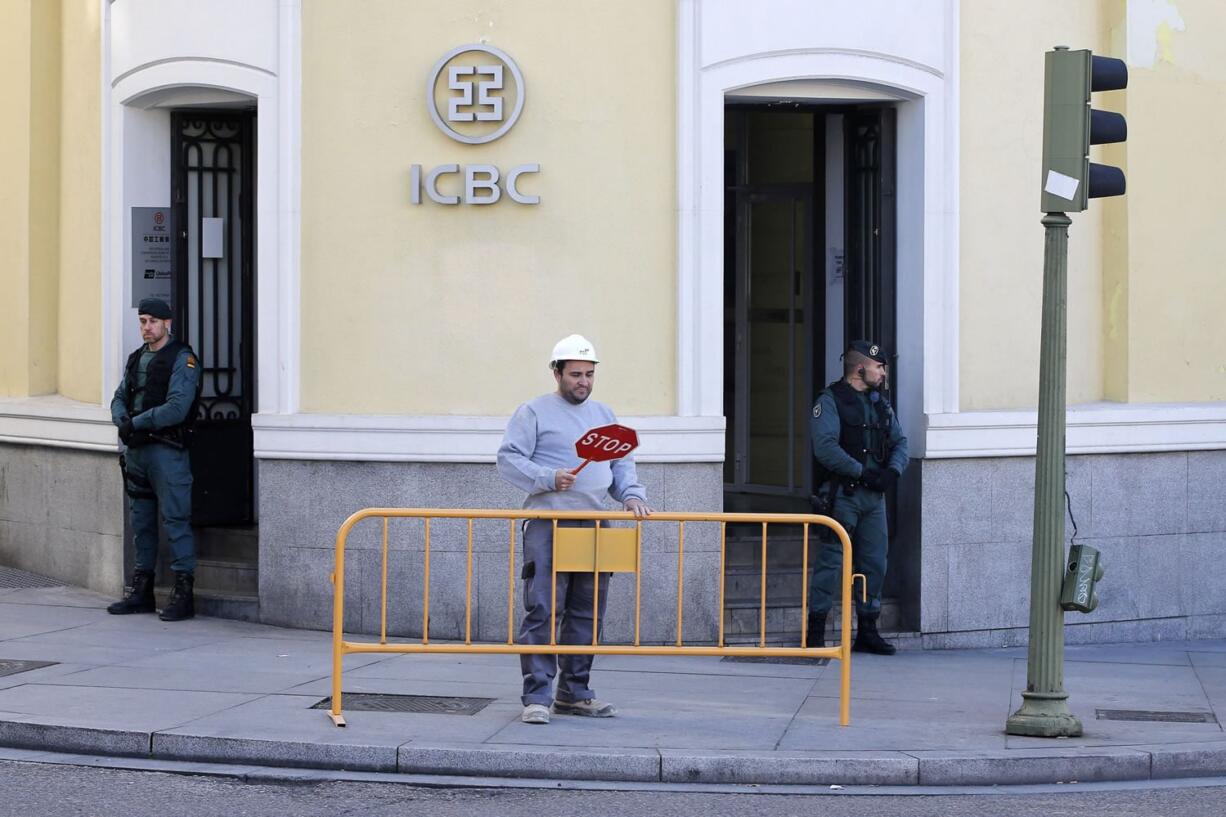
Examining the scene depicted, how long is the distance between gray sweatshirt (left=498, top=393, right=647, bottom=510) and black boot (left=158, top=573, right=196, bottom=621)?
385 centimetres

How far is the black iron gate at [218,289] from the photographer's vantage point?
12.7m

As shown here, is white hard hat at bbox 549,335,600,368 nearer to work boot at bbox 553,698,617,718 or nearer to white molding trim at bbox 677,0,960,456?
work boot at bbox 553,698,617,718

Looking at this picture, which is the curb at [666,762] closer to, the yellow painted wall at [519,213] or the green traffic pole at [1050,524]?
the green traffic pole at [1050,524]

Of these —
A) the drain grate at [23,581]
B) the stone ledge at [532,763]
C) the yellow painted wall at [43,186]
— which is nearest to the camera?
the stone ledge at [532,763]

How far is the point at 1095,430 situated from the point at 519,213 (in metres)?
4.23

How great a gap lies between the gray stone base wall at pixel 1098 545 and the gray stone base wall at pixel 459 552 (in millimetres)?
1568

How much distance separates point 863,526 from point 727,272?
13.2 ft

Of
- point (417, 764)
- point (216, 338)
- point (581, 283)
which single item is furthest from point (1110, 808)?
point (216, 338)

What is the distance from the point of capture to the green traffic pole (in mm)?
8523

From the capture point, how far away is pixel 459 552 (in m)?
11.1

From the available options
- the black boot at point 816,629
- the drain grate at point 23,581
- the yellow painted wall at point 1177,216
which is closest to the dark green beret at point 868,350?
the black boot at point 816,629

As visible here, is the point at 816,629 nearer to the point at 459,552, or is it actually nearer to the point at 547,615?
the point at 459,552

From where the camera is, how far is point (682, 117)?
11.2 m

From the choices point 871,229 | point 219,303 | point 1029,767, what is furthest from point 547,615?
point 219,303
